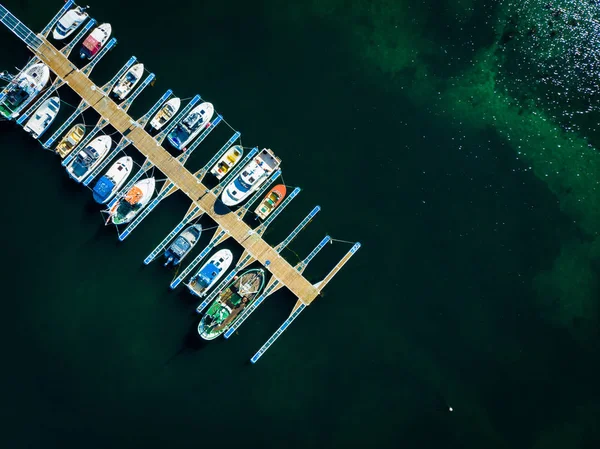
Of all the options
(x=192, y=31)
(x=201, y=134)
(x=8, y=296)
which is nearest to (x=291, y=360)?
(x=201, y=134)

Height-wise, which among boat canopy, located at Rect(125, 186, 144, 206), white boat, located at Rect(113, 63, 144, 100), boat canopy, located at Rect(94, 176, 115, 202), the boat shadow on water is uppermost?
white boat, located at Rect(113, 63, 144, 100)

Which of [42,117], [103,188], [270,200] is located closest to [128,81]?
[42,117]

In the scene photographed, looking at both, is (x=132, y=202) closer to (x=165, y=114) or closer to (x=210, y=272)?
(x=165, y=114)

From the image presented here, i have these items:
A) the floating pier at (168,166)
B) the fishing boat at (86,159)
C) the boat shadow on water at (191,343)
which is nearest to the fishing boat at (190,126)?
the floating pier at (168,166)

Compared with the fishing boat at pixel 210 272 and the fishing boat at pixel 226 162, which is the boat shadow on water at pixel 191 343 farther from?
the fishing boat at pixel 226 162

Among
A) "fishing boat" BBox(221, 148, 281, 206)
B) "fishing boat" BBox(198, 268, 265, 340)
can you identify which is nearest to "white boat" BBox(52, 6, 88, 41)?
"fishing boat" BBox(221, 148, 281, 206)

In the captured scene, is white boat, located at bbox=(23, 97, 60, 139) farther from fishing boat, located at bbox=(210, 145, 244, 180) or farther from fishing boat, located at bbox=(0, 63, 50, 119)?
fishing boat, located at bbox=(210, 145, 244, 180)

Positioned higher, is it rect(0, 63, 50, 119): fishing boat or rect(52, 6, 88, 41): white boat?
rect(52, 6, 88, 41): white boat
